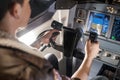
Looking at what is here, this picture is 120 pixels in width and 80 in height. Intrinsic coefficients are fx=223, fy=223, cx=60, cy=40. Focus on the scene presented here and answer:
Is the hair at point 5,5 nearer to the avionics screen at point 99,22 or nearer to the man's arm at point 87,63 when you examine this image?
the man's arm at point 87,63

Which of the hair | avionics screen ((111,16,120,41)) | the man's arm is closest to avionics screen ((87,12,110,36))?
avionics screen ((111,16,120,41))

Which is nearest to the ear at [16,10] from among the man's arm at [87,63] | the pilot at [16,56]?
the pilot at [16,56]

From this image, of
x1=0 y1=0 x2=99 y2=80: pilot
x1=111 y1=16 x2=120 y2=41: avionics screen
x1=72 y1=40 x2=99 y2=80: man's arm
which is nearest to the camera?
x1=0 y1=0 x2=99 y2=80: pilot

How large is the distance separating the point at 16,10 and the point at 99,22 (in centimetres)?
142

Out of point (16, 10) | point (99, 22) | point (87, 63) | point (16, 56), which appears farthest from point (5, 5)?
point (99, 22)

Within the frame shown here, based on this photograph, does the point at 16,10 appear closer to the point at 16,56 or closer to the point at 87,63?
the point at 16,56

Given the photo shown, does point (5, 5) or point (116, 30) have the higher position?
point (5, 5)

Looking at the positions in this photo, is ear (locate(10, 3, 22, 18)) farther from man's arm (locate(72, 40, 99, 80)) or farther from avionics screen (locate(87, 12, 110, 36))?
avionics screen (locate(87, 12, 110, 36))

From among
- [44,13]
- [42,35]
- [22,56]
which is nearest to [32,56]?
[22,56]

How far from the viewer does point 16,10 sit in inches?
28.4

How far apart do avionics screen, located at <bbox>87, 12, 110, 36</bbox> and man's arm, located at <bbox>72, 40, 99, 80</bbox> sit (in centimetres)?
73

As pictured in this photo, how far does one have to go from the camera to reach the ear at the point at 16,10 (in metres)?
0.72

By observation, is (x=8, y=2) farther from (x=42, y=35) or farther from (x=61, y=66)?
(x=61, y=66)

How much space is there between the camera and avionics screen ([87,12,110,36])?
2.02m
